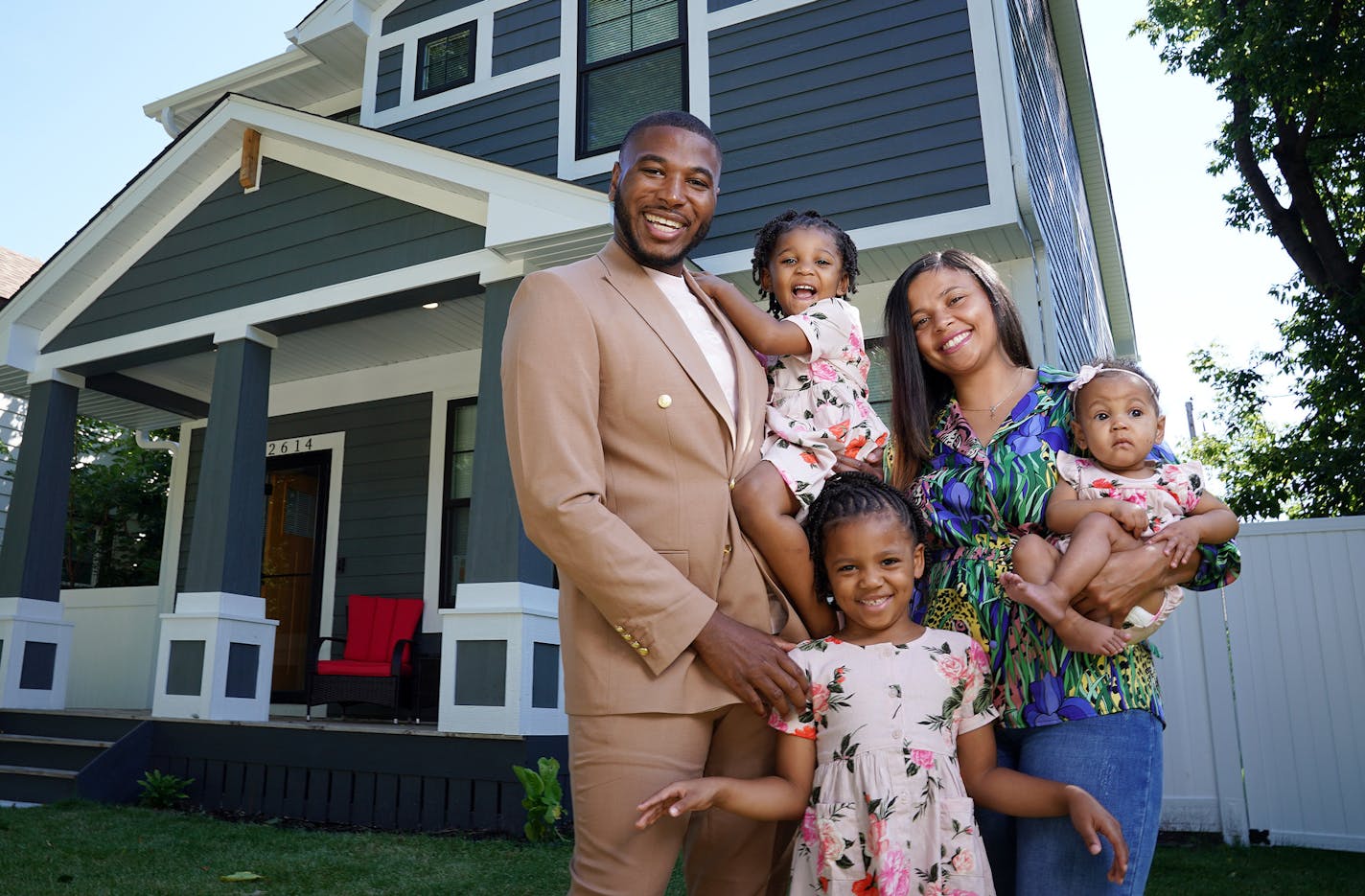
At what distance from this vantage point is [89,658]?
32.9ft

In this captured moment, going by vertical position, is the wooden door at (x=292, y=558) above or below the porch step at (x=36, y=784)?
above

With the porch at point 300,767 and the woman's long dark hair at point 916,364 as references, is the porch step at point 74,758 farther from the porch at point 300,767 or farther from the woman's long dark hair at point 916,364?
the woman's long dark hair at point 916,364

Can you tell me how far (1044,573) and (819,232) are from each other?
1.03m

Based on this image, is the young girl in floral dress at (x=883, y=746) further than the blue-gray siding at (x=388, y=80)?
No

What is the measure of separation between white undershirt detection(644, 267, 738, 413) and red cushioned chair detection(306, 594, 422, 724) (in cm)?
587

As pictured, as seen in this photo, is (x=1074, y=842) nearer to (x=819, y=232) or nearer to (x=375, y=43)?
(x=819, y=232)

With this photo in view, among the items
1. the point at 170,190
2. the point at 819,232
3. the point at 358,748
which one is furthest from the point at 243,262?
the point at 819,232

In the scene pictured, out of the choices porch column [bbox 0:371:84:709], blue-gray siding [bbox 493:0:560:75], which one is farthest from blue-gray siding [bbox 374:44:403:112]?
porch column [bbox 0:371:84:709]

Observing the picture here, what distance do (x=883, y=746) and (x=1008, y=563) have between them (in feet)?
1.28

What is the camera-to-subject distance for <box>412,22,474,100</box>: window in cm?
902

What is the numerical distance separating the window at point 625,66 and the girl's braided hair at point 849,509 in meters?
6.48

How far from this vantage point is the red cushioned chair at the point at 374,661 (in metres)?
7.41

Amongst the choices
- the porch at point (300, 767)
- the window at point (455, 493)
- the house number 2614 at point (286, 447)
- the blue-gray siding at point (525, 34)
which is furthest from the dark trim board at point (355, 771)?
the blue-gray siding at point (525, 34)

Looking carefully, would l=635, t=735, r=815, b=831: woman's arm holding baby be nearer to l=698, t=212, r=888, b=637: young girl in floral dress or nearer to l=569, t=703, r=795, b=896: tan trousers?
l=569, t=703, r=795, b=896: tan trousers
